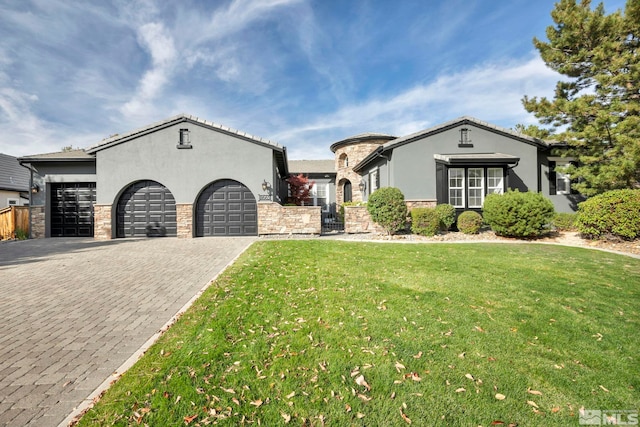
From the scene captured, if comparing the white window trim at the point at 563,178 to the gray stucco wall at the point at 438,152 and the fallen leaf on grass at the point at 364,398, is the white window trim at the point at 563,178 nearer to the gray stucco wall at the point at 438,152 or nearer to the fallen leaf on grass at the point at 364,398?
the gray stucco wall at the point at 438,152

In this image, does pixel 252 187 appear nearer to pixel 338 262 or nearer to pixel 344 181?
pixel 338 262

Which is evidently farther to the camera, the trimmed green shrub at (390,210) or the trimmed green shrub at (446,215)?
the trimmed green shrub at (446,215)

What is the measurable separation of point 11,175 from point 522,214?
133 feet

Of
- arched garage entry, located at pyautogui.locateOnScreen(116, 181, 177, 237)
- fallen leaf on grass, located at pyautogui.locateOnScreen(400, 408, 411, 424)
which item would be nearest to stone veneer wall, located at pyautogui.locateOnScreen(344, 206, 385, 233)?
arched garage entry, located at pyautogui.locateOnScreen(116, 181, 177, 237)

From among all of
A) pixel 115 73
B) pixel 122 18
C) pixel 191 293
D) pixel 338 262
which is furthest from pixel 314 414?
pixel 115 73

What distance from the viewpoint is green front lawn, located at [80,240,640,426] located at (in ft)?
7.15

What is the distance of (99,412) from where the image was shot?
214 cm

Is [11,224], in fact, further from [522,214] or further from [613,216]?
[613,216]

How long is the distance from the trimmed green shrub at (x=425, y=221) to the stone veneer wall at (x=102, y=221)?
15283 mm

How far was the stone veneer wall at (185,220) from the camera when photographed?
12.8m

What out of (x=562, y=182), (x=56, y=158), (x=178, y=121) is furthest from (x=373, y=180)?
(x=56, y=158)

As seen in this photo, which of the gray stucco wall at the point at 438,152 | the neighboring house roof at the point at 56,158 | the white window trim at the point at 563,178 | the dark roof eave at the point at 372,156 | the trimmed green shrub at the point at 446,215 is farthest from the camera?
the dark roof eave at the point at 372,156

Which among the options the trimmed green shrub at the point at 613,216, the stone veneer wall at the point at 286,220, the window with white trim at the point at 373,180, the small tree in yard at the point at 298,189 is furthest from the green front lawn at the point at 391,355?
the small tree in yard at the point at 298,189

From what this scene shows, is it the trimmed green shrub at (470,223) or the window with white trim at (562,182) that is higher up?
the window with white trim at (562,182)
